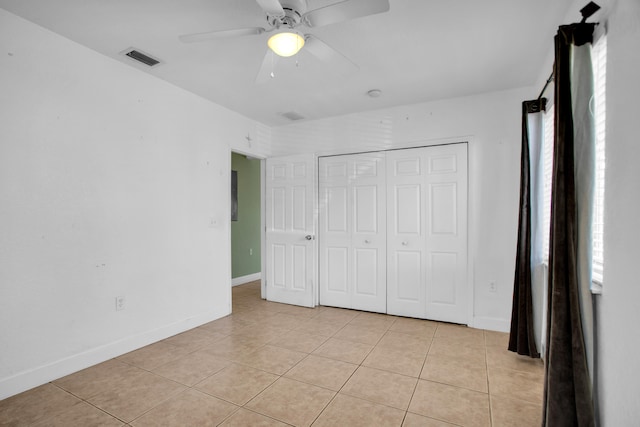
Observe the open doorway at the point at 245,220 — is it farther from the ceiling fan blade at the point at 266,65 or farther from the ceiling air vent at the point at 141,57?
the ceiling fan blade at the point at 266,65

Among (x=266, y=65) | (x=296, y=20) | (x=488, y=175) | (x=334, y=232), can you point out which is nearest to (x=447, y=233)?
(x=488, y=175)

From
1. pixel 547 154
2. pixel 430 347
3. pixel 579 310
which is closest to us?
pixel 579 310

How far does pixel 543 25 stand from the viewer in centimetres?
222

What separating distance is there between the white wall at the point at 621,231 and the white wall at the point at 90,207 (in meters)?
3.36

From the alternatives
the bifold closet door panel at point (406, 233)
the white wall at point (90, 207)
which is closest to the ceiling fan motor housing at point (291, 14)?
the white wall at point (90, 207)

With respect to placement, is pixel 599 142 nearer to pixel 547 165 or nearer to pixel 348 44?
pixel 547 165

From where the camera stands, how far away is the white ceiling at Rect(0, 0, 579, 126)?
2.06 meters

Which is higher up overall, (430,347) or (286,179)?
(286,179)

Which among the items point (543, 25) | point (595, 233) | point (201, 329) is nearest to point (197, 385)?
point (201, 329)

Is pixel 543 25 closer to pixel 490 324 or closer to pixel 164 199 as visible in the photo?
pixel 490 324

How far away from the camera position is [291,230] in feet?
14.7

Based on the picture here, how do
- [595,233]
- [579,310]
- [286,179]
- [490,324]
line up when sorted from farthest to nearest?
[286,179]
[490,324]
[595,233]
[579,310]

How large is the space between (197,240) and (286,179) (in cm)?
154

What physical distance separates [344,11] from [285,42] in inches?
16.0
